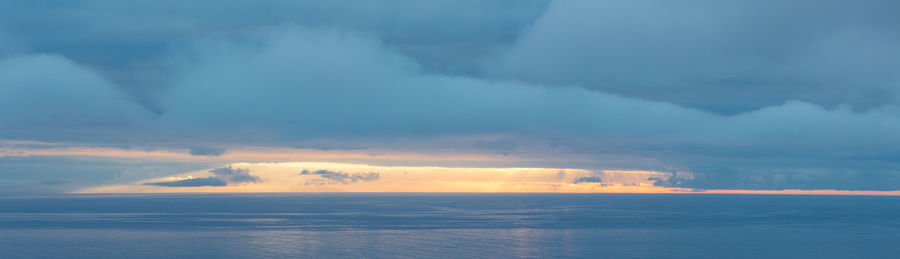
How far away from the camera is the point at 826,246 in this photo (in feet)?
404

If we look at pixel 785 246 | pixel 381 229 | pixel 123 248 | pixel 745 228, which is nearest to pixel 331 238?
pixel 381 229

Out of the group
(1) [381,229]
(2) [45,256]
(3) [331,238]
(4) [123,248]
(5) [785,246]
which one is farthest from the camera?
(1) [381,229]

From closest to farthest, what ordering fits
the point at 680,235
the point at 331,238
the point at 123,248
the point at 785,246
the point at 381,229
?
the point at 123,248 < the point at 785,246 < the point at 331,238 < the point at 680,235 < the point at 381,229

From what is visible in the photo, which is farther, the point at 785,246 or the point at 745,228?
the point at 745,228

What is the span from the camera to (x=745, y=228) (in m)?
166

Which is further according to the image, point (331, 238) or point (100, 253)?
point (331, 238)

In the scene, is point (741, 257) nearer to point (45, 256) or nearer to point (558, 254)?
point (558, 254)

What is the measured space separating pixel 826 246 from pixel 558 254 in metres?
47.3

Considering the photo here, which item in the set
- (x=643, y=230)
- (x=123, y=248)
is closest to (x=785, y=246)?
(x=643, y=230)

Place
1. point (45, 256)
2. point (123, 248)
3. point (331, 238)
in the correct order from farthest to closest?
point (331, 238) → point (123, 248) → point (45, 256)

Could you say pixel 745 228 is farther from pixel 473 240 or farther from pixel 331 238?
Result: pixel 331 238

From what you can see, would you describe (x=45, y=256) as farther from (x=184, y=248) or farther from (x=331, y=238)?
(x=331, y=238)

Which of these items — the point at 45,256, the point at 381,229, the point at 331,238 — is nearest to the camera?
the point at 45,256

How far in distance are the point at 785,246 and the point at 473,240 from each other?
49877 mm
